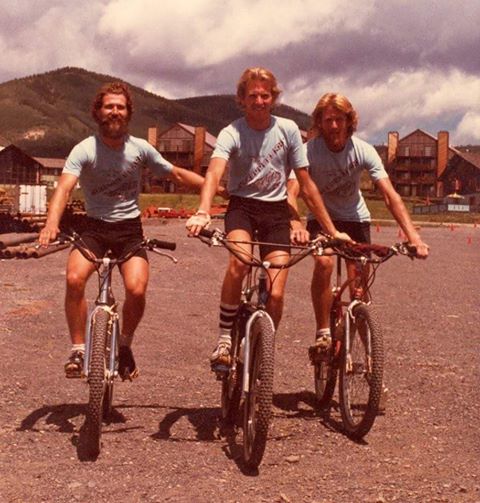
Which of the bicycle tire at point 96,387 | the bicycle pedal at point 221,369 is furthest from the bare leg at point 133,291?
the bicycle pedal at point 221,369

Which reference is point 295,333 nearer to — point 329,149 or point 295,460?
point 329,149

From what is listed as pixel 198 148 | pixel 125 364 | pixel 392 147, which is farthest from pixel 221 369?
pixel 392 147

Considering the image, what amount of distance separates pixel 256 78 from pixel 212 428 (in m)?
2.49

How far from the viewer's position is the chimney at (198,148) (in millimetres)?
114938

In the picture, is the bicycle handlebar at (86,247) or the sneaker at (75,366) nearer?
the bicycle handlebar at (86,247)

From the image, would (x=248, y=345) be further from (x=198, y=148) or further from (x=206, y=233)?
(x=198, y=148)

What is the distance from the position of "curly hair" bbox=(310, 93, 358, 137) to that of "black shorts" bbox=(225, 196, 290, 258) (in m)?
0.78

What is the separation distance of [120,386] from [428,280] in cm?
1135

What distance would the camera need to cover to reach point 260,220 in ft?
18.8

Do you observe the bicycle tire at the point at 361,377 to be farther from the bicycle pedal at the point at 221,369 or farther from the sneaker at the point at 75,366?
the sneaker at the point at 75,366

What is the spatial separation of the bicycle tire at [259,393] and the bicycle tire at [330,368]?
107 centimetres

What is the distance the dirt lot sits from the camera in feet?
14.9

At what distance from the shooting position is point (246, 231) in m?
5.66

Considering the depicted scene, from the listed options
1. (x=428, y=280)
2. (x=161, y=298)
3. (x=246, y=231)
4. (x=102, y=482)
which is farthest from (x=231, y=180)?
(x=428, y=280)
